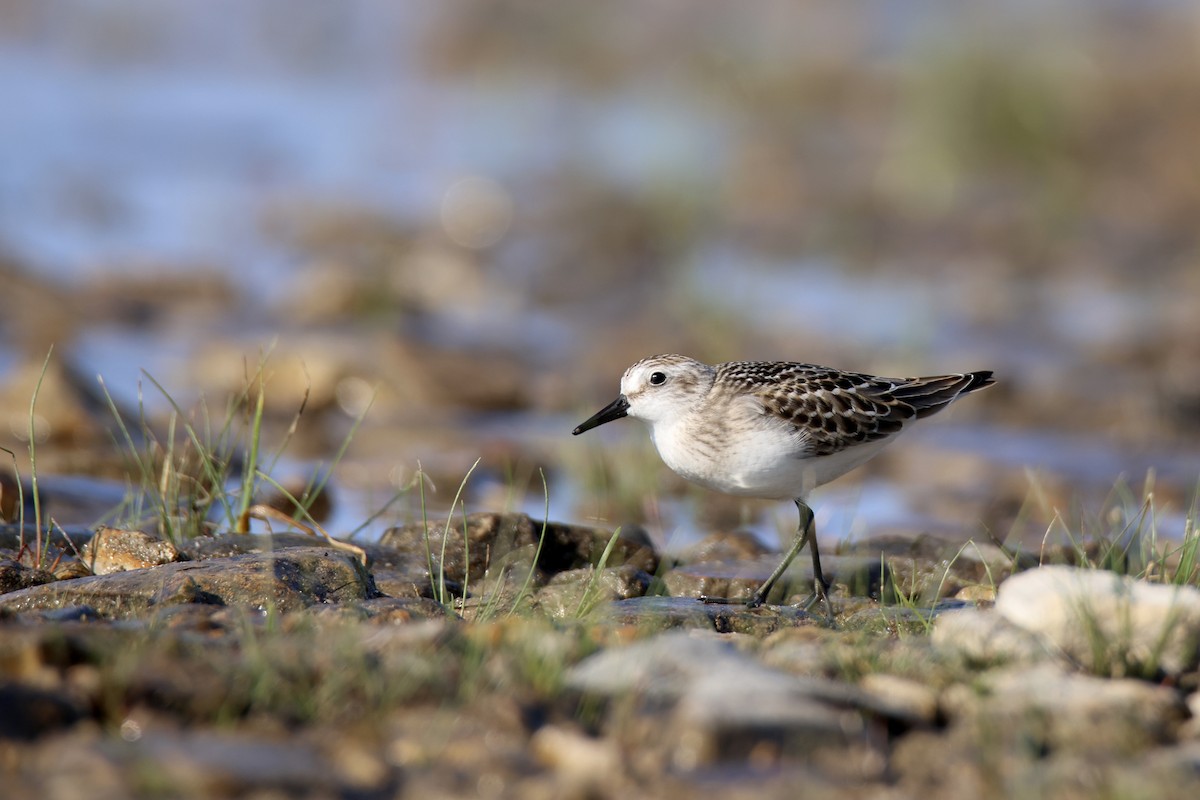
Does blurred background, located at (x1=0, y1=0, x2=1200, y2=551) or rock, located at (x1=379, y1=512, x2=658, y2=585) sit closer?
rock, located at (x1=379, y1=512, x2=658, y2=585)

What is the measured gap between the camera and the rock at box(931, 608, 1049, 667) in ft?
16.3

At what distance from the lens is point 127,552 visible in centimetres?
639

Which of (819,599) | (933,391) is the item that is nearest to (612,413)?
(819,599)

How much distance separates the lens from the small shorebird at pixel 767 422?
22.7 ft

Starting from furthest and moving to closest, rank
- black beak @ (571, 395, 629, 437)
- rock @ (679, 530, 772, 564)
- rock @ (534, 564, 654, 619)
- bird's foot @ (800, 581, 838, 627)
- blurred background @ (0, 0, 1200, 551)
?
blurred background @ (0, 0, 1200, 551) → rock @ (679, 530, 772, 564) → black beak @ (571, 395, 629, 437) → bird's foot @ (800, 581, 838, 627) → rock @ (534, 564, 654, 619)

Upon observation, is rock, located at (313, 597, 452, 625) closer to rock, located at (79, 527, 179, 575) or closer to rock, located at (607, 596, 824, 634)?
rock, located at (607, 596, 824, 634)

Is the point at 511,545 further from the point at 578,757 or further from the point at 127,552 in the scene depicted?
the point at 578,757

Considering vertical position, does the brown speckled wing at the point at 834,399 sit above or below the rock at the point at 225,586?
above

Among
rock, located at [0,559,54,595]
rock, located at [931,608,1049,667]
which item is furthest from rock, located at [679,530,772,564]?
rock, located at [0,559,54,595]

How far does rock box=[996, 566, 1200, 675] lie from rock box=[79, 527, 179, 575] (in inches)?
132

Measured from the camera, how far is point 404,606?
5824 mm

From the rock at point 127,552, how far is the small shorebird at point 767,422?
2138 millimetres

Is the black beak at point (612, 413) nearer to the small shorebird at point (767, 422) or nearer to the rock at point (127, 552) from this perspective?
the small shorebird at point (767, 422)

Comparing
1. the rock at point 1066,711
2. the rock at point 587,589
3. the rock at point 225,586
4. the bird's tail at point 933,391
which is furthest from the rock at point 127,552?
the bird's tail at point 933,391
